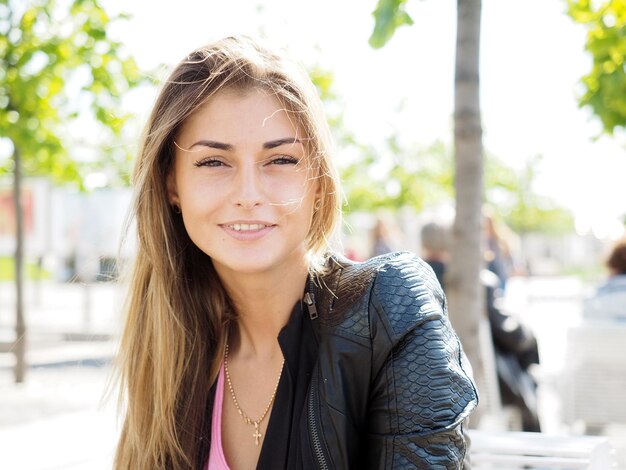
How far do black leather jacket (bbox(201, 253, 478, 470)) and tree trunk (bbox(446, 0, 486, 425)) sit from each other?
167 cm

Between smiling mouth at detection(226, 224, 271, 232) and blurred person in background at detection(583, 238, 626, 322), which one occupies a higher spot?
smiling mouth at detection(226, 224, 271, 232)

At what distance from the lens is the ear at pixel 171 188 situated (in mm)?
2201

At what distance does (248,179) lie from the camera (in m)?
1.97

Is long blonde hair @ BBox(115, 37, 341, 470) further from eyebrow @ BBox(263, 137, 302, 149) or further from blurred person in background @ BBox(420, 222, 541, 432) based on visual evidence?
blurred person in background @ BBox(420, 222, 541, 432)

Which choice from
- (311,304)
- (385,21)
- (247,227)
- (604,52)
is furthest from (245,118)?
(604,52)

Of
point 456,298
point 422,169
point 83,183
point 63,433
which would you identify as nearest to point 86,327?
point 83,183

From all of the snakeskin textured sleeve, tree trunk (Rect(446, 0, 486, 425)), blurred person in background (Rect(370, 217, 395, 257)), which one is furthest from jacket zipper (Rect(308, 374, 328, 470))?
blurred person in background (Rect(370, 217, 395, 257))

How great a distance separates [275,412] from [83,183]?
689cm

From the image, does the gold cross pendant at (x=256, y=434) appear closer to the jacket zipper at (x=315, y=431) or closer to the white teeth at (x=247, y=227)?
the jacket zipper at (x=315, y=431)

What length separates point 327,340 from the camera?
6.11ft

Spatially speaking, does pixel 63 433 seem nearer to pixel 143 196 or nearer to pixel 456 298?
pixel 456 298

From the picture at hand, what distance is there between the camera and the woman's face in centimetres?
198

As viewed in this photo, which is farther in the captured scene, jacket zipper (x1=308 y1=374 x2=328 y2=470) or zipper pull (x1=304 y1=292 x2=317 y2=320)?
zipper pull (x1=304 y1=292 x2=317 y2=320)

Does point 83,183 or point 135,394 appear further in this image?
point 83,183
